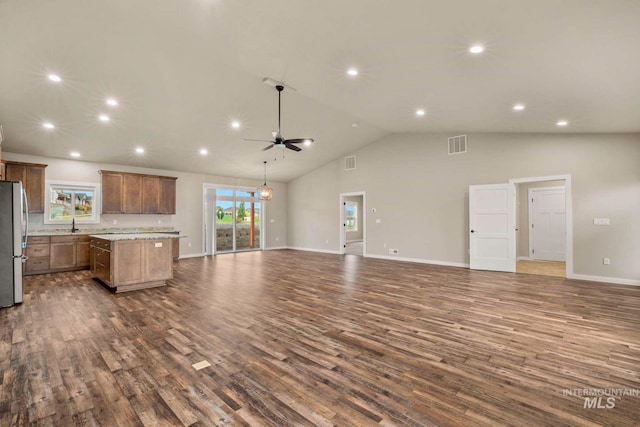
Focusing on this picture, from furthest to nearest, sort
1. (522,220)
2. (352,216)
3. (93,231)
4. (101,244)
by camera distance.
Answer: (352,216) → (522,220) → (93,231) → (101,244)

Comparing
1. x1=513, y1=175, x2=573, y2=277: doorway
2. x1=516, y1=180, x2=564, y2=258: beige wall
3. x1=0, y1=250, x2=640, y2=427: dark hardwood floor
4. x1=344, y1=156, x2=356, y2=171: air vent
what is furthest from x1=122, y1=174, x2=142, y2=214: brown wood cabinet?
x1=516, y1=180, x2=564, y2=258: beige wall

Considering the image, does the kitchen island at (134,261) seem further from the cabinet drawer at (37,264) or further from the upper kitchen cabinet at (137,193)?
the upper kitchen cabinet at (137,193)

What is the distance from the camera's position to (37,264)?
20.6 feet

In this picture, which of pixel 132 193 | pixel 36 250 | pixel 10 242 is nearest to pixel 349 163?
pixel 132 193

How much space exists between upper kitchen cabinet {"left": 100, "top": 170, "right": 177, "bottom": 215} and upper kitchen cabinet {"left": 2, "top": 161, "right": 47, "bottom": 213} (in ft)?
→ 3.70

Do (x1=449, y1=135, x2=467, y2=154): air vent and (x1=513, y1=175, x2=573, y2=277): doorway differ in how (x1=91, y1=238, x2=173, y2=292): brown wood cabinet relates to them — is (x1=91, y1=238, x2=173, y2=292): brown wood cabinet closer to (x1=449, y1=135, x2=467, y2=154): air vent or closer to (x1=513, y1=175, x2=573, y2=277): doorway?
(x1=449, y1=135, x2=467, y2=154): air vent

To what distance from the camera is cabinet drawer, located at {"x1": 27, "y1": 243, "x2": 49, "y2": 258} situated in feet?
20.3

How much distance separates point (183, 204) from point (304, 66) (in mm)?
6498

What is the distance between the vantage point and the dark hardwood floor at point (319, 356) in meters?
1.80

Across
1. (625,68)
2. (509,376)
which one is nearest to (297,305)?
(509,376)

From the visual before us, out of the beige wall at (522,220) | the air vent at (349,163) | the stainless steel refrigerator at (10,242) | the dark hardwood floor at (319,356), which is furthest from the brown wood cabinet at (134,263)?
the beige wall at (522,220)

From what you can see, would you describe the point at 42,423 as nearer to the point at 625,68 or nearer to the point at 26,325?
the point at 26,325

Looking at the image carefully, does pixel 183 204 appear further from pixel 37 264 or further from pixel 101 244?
pixel 101 244

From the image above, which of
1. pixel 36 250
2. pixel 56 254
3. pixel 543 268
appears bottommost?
pixel 543 268
